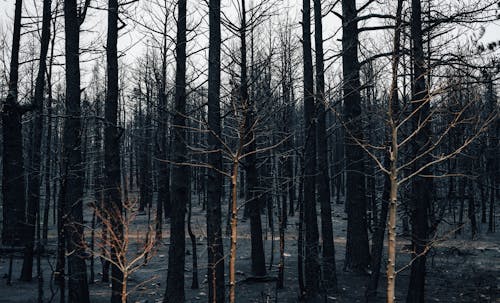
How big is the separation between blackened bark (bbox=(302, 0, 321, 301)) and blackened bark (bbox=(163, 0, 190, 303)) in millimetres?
3273

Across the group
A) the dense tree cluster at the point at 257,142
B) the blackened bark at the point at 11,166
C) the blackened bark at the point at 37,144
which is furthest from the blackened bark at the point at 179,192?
the blackened bark at the point at 37,144

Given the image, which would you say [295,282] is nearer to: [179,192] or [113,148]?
[179,192]

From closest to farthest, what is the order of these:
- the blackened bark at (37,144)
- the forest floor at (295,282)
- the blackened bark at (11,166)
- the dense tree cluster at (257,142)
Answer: the dense tree cluster at (257,142)
the forest floor at (295,282)
the blackened bark at (11,166)
the blackened bark at (37,144)

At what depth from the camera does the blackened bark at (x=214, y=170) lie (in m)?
8.45

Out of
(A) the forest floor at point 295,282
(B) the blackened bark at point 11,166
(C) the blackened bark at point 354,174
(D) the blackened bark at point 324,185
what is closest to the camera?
(A) the forest floor at point 295,282

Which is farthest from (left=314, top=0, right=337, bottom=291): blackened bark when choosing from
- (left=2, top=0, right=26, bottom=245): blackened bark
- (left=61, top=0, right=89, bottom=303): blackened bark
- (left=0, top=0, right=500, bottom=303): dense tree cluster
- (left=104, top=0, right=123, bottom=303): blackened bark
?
(left=2, top=0, right=26, bottom=245): blackened bark

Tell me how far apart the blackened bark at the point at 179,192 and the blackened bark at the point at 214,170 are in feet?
4.98

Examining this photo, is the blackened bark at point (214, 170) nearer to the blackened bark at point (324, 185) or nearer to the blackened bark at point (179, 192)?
the blackened bark at point (179, 192)

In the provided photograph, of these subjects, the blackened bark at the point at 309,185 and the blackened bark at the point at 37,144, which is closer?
the blackened bark at the point at 309,185

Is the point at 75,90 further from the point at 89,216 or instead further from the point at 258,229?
the point at 89,216

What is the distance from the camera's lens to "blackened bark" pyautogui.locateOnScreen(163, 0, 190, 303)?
10.7 metres

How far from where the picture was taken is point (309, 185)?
38.6 ft

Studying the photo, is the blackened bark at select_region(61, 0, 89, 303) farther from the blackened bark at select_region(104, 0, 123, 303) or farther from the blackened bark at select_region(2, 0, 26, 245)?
the blackened bark at select_region(2, 0, 26, 245)

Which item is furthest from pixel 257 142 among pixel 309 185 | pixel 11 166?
pixel 11 166
